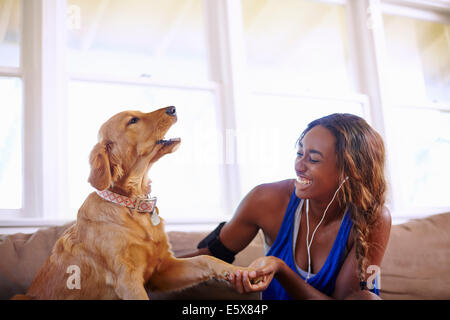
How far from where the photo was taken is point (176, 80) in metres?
1.93

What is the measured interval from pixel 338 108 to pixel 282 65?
14.0 inches

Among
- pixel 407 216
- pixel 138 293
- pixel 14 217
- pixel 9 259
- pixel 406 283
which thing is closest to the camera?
pixel 138 293

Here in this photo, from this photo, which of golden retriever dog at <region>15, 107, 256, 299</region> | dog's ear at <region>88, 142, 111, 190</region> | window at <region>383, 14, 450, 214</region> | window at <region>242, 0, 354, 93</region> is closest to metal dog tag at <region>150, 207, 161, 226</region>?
golden retriever dog at <region>15, 107, 256, 299</region>

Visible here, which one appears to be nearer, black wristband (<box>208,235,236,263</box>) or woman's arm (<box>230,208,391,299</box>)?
woman's arm (<box>230,208,391,299</box>)

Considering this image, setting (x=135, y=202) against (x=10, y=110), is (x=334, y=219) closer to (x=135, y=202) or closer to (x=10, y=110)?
(x=135, y=202)

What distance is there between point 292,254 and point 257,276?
0.87 feet

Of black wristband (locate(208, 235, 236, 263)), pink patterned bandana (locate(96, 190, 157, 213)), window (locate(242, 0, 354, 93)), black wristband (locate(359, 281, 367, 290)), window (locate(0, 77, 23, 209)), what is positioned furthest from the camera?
Result: window (locate(242, 0, 354, 93))

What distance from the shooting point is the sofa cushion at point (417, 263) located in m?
1.72

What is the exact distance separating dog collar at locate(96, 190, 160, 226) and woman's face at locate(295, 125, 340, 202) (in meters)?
0.41

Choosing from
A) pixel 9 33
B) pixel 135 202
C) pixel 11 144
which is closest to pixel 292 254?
pixel 135 202

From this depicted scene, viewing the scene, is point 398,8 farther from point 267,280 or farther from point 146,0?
point 267,280

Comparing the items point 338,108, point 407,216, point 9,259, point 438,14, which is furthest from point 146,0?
point 438,14

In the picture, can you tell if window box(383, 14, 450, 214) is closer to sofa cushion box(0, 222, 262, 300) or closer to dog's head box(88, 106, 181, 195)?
sofa cushion box(0, 222, 262, 300)

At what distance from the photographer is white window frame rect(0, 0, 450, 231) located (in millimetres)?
1533
